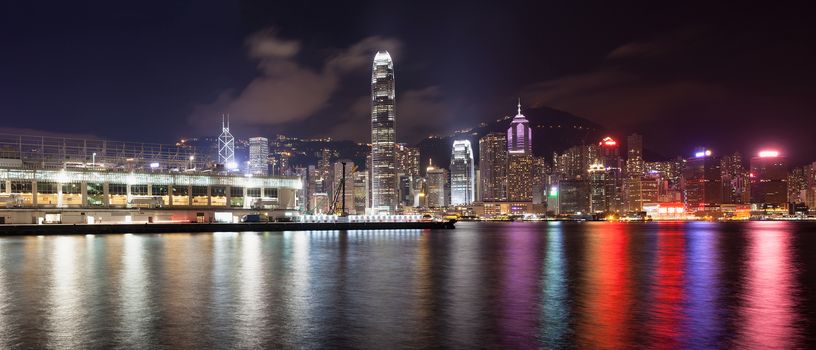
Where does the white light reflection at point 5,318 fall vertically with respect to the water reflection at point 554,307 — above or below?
above

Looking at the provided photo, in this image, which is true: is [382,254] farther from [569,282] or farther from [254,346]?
[254,346]

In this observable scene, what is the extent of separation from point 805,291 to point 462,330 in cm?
2066

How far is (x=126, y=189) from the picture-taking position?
4855 inches

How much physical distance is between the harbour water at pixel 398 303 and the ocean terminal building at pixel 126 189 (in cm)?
7139

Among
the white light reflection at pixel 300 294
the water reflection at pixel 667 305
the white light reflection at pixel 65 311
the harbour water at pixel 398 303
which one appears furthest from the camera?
the white light reflection at pixel 300 294

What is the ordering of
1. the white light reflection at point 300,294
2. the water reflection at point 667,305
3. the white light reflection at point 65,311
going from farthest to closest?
the white light reflection at point 300,294, the water reflection at point 667,305, the white light reflection at point 65,311

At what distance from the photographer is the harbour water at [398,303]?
2047 cm

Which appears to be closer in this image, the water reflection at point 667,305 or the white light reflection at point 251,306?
the white light reflection at point 251,306

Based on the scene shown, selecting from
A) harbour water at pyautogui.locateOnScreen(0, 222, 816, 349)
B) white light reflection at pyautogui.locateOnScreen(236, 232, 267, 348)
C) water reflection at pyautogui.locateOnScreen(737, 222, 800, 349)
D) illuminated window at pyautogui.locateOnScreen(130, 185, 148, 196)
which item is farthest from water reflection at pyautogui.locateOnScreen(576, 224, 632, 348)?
illuminated window at pyautogui.locateOnScreen(130, 185, 148, 196)

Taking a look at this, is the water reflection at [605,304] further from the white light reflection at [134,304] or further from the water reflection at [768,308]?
the white light reflection at [134,304]

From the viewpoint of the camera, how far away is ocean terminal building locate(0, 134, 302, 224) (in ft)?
368

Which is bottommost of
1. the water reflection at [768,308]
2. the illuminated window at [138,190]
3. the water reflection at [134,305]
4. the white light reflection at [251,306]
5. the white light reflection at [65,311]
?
the water reflection at [768,308]

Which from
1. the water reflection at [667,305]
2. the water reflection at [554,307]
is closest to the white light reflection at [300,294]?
the water reflection at [554,307]

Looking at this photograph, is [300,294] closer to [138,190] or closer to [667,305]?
[667,305]
